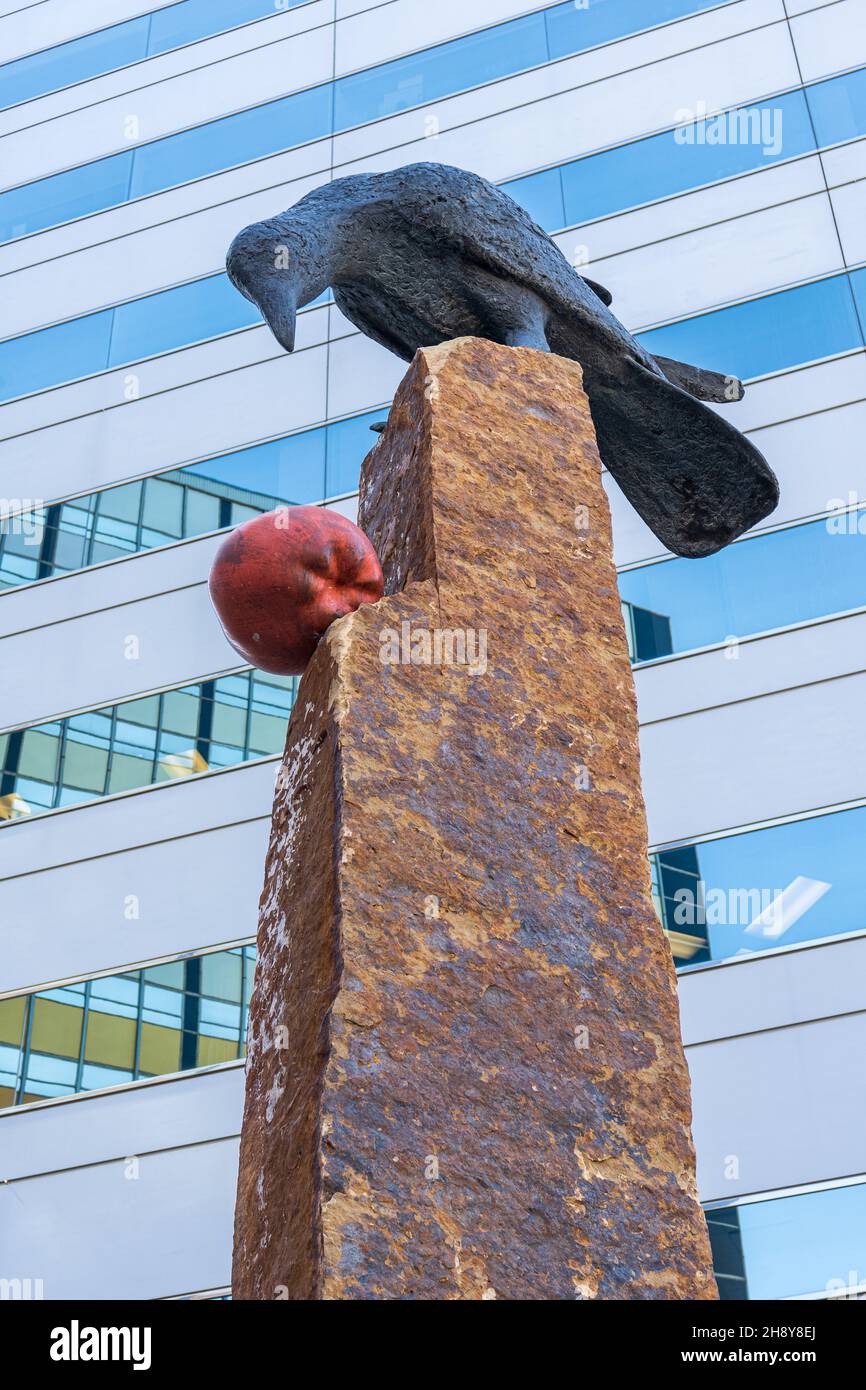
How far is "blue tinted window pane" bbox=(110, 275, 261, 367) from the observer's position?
16.1m

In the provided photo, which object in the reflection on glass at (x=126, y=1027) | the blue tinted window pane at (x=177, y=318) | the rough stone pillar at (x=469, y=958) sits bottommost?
the rough stone pillar at (x=469, y=958)

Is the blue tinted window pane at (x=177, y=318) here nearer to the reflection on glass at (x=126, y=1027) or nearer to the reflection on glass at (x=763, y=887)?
the reflection on glass at (x=126, y=1027)

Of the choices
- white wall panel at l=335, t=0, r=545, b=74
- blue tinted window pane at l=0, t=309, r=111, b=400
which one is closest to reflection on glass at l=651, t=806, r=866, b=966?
blue tinted window pane at l=0, t=309, r=111, b=400

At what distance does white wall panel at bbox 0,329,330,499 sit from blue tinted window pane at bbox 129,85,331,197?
265 centimetres

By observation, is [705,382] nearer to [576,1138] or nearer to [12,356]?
[576,1138]

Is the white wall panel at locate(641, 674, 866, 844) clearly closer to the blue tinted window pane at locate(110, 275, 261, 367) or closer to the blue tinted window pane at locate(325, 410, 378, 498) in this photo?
the blue tinted window pane at locate(325, 410, 378, 498)

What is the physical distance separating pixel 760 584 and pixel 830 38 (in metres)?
5.90

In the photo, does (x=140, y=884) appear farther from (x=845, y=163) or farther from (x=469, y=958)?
(x=469, y=958)

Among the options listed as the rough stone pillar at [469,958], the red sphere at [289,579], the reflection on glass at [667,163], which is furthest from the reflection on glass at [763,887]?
the red sphere at [289,579]

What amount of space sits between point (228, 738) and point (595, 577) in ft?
34.3

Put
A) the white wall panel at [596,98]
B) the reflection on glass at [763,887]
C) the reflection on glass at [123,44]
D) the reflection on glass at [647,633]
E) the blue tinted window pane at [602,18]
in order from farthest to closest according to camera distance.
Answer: the reflection on glass at [123,44], the blue tinted window pane at [602,18], the white wall panel at [596,98], the reflection on glass at [647,633], the reflection on glass at [763,887]

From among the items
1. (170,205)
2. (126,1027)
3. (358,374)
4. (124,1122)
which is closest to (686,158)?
(358,374)

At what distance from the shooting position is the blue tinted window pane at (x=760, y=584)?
1229 cm

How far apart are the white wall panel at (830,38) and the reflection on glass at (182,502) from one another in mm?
5303
